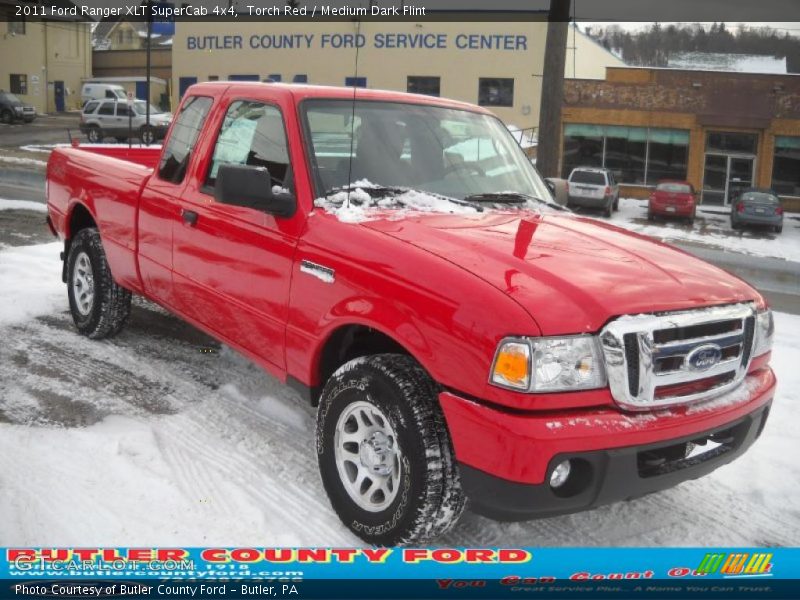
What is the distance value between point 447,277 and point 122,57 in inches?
2557

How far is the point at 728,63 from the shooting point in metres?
33.8

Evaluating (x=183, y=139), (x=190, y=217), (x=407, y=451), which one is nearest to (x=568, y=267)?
(x=407, y=451)

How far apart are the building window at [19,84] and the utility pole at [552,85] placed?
52.3 metres

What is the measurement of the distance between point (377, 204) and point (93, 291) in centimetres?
304

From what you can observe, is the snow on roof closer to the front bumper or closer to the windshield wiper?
the windshield wiper

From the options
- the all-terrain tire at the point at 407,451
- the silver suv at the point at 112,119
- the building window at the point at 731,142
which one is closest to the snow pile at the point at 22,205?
the all-terrain tire at the point at 407,451

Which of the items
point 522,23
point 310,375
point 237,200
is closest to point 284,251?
point 237,200

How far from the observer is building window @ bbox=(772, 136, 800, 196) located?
32.3m

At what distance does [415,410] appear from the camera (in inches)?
114

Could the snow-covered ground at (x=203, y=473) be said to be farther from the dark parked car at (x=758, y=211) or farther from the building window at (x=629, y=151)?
the building window at (x=629, y=151)

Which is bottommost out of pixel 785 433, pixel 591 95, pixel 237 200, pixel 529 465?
pixel 785 433

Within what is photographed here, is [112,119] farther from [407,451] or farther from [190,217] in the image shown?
[407,451]

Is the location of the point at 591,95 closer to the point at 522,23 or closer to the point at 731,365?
the point at 522,23

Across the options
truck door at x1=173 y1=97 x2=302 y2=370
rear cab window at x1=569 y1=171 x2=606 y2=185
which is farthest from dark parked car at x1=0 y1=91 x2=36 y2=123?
truck door at x1=173 y1=97 x2=302 y2=370
